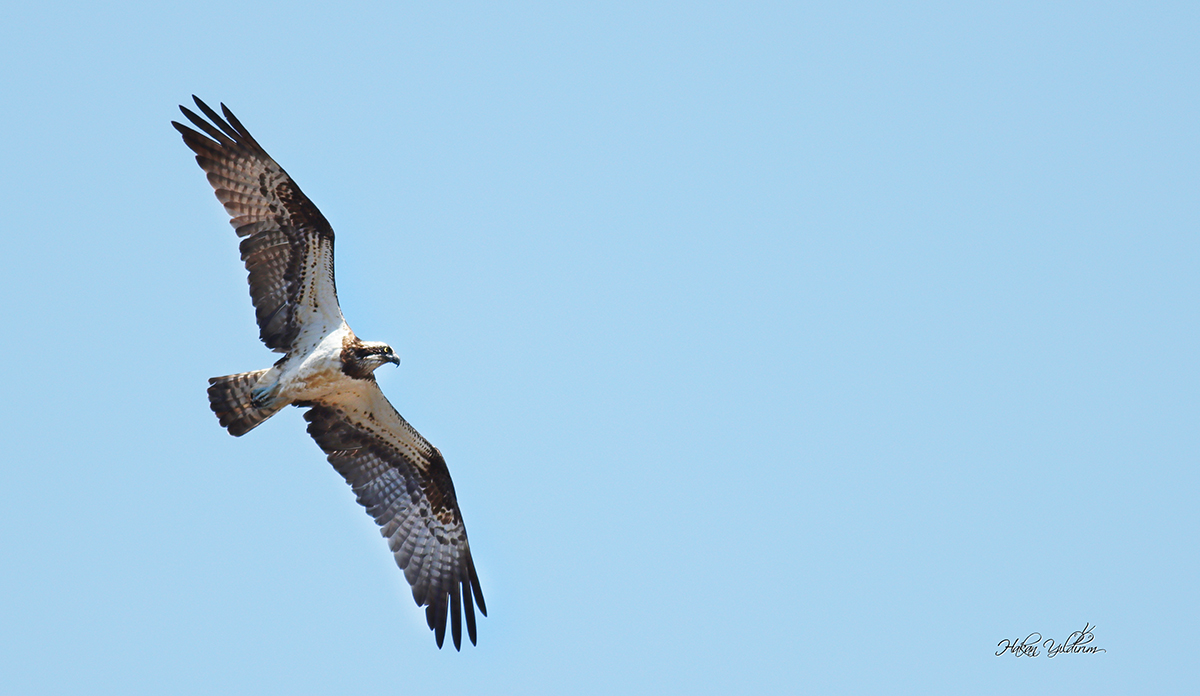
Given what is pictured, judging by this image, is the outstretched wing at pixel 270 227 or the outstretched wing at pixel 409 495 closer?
the outstretched wing at pixel 270 227

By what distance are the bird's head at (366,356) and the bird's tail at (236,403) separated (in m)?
1.02

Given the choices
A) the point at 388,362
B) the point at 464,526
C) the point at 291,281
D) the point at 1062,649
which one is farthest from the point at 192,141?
the point at 1062,649

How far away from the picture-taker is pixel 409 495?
50.8 feet

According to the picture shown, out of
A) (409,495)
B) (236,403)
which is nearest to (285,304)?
(236,403)

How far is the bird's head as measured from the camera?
1393 centimetres

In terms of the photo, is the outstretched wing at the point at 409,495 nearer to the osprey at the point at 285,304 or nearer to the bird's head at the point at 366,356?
the osprey at the point at 285,304

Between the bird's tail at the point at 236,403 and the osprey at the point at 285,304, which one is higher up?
the osprey at the point at 285,304

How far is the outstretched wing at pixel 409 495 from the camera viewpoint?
49.2ft

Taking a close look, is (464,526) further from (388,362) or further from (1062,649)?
(1062,649)

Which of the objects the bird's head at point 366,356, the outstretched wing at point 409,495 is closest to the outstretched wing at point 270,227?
the bird's head at point 366,356

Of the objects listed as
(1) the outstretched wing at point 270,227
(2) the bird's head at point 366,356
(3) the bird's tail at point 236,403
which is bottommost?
(3) the bird's tail at point 236,403

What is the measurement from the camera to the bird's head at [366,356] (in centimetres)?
1393

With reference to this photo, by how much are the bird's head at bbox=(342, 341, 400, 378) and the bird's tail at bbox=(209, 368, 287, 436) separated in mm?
1020

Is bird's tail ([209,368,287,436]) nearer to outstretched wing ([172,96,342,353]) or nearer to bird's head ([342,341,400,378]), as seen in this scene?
outstretched wing ([172,96,342,353])
